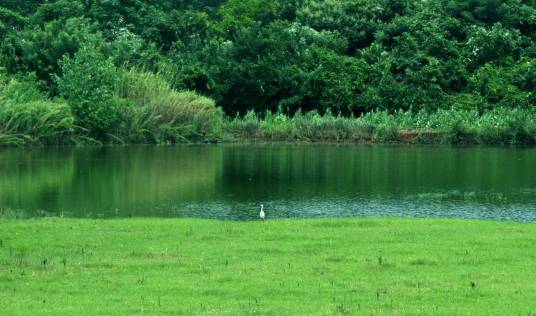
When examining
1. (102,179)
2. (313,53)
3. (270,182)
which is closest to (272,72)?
(313,53)

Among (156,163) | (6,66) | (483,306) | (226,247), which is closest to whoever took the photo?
(483,306)

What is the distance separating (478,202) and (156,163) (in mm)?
20134

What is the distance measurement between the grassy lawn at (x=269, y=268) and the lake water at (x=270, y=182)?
246 inches

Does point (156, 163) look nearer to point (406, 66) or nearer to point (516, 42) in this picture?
point (406, 66)

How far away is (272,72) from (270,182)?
111ft

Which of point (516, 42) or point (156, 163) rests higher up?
point (516, 42)

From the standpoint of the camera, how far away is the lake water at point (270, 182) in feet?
105

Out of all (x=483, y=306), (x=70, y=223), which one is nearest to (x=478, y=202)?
(x=70, y=223)

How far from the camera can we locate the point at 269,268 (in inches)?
718

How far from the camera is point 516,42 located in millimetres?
76312

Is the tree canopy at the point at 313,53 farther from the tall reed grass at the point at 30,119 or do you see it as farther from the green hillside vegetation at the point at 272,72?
the tall reed grass at the point at 30,119

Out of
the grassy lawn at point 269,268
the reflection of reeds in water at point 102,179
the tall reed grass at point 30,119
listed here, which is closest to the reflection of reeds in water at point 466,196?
the reflection of reeds in water at point 102,179

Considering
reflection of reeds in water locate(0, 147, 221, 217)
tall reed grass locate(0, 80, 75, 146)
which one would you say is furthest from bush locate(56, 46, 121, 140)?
reflection of reeds in water locate(0, 147, 221, 217)

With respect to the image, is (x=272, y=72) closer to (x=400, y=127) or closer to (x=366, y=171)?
(x=400, y=127)
